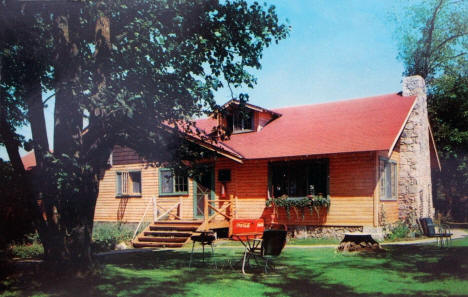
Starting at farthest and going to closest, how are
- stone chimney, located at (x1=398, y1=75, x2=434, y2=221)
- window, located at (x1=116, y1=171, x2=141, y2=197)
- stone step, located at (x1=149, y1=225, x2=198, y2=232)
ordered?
window, located at (x1=116, y1=171, x2=141, y2=197), stone chimney, located at (x1=398, y1=75, x2=434, y2=221), stone step, located at (x1=149, y1=225, x2=198, y2=232)

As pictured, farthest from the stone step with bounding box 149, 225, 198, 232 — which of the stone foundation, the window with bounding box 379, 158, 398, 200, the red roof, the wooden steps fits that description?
the window with bounding box 379, 158, 398, 200

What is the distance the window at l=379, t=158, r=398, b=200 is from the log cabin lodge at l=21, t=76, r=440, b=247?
41 millimetres

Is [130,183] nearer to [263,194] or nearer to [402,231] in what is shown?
[263,194]

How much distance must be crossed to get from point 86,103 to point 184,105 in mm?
2885

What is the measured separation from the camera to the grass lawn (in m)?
7.75

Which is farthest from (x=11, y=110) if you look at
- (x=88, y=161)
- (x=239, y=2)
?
(x=239, y=2)

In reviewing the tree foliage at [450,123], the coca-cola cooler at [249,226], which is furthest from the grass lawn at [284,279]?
the tree foliage at [450,123]

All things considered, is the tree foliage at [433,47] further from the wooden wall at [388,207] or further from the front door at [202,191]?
the front door at [202,191]

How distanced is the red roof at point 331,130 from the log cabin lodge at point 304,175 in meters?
0.04

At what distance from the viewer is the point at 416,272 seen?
9328mm

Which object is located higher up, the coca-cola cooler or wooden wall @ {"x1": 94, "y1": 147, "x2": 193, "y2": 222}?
wooden wall @ {"x1": 94, "y1": 147, "x2": 193, "y2": 222}

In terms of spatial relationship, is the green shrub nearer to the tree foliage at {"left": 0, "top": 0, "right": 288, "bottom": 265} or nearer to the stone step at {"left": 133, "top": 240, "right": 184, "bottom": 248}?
A: the stone step at {"left": 133, "top": 240, "right": 184, "bottom": 248}

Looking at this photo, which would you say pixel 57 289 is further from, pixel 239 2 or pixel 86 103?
pixel 239 2

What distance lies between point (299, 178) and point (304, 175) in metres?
0.25
